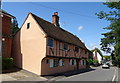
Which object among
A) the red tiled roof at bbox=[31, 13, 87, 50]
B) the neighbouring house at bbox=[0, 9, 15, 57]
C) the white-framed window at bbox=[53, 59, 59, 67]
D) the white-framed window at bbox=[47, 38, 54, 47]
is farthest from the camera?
the white-framed window at bbox=[53, 59, 59, 67]

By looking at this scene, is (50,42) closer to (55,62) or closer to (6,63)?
(55,62)

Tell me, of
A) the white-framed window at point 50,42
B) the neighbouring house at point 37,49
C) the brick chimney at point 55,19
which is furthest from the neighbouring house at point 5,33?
the brick chimney at point 55,19

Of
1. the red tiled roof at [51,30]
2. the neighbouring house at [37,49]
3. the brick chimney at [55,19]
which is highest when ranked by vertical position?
the brick chimney at [55,19]

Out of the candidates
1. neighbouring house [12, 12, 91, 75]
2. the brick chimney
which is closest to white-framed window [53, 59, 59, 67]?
neighbouring house [12, 12, 91, 75]

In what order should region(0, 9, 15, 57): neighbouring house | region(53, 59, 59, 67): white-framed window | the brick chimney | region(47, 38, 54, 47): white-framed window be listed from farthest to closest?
the brick chimney < region(53, 59, 59, 67): white-framed window < region(47, 38, 54, 47): white-framed window < region(0, 9, 15, 57): neighbouring house

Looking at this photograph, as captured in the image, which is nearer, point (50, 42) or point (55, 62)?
point (50, 42)

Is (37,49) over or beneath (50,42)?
beneath

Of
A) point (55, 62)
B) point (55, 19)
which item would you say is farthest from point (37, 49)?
point (55, 19)

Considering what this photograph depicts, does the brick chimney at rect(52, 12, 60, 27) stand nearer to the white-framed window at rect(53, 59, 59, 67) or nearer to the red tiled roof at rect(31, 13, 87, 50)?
the red tiled roof at rect(31, 13, 87, 50)

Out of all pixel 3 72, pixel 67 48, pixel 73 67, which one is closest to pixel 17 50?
pixel 3 72

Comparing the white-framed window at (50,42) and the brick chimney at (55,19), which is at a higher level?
the brick chimney at (55,19)

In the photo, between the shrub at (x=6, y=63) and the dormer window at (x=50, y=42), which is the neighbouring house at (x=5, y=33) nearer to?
the shrub at (x=6, y=63)

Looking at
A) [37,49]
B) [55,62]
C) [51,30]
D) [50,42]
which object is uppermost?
[51,30]

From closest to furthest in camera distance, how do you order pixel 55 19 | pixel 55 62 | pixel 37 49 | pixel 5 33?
1. pixel 37 49
2. pixel 5 33
3. pixel 55 62
4. pixel 55 19
